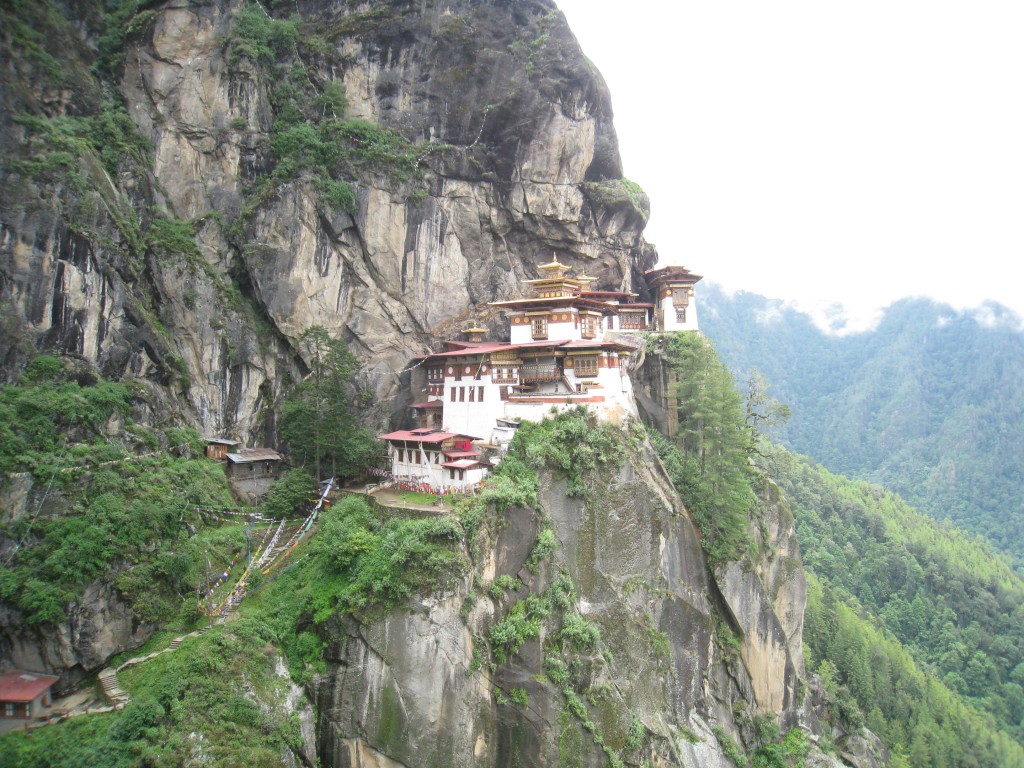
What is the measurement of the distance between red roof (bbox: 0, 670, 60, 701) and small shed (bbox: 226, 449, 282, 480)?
14.0m

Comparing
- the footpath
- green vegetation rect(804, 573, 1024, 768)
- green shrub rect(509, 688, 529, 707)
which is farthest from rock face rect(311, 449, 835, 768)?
green vegetation rect(804, 573, 1024, 768)

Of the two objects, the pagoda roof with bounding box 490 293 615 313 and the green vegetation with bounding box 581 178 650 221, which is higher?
the green vegetation with bounding box 581 178 650 221

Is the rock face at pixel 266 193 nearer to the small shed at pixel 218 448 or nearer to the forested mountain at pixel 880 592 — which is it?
the small shed at pixel 218 448

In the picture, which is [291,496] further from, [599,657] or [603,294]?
[603,294]

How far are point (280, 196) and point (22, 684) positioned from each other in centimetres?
2790

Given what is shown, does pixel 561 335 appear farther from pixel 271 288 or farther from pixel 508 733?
pixel 508 733

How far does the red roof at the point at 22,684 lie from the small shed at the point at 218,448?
1405 cm

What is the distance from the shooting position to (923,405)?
14000 cm

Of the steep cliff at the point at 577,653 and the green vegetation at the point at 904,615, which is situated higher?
the steep cliff at the point at 577,653

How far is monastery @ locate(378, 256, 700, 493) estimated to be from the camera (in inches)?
1261

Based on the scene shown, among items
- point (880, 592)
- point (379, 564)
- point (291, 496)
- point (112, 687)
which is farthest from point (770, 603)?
point (880, 592)

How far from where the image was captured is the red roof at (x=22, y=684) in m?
17.6

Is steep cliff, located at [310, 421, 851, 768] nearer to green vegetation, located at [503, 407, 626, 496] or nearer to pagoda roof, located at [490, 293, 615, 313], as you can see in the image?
green vegetation, located at [503, 407, 626, 496]

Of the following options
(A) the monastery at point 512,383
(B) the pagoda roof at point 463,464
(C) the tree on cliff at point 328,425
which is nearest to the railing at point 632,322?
(A) the monastery at point 512,383
